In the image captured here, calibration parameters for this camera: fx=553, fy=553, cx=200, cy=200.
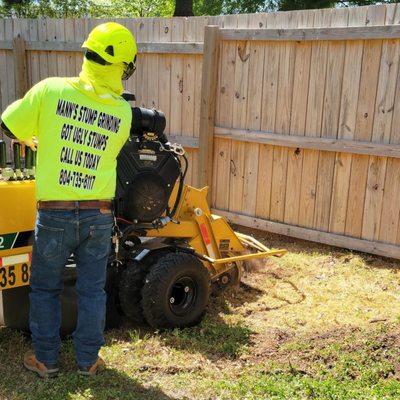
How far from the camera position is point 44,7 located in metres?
17.0

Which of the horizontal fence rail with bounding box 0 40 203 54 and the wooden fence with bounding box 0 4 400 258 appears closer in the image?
the wooden fence with bounding box 0 4 400 258

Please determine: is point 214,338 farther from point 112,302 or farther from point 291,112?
point 291,112

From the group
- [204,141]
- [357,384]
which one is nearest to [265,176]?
[204,141]

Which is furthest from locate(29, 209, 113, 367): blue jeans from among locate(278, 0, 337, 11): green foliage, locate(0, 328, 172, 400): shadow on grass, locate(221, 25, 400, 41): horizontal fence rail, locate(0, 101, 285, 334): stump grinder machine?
locate(278, 0, 337, 11): green foliage

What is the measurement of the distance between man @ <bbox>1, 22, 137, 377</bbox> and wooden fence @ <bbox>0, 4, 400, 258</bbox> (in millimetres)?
3308

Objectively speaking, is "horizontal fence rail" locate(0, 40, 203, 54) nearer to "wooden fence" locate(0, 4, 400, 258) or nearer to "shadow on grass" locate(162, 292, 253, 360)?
"wooden fence" locate(0, 4, 400, 258)

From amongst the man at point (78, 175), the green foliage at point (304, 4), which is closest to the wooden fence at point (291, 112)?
the man at point (78, 175)

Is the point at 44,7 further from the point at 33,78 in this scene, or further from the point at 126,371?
the point at 126,371

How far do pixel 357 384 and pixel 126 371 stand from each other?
152 centimetres

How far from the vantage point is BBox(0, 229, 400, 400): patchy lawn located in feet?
11.4

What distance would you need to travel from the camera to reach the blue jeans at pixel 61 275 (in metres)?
3.36

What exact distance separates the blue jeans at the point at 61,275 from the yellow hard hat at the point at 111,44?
95cm

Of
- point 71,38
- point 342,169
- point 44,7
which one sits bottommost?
point 342,169

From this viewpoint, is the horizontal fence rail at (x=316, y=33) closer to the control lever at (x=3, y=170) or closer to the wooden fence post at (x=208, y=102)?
the wooden fence post at (x=208, y=102)
